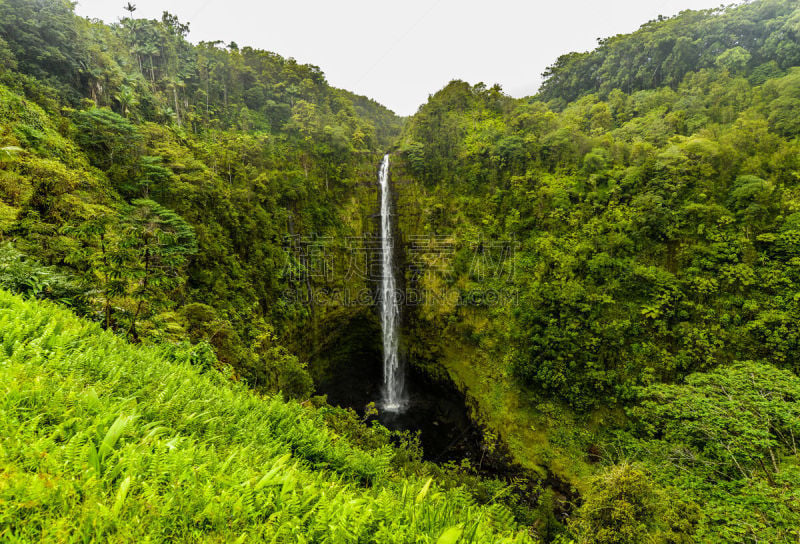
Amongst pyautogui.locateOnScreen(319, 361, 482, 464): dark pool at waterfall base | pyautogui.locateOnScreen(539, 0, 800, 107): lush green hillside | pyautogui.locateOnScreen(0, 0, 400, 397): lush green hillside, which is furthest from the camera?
pyautogui.locateOnScreen(539, 0, 800, 107): lush green hillside

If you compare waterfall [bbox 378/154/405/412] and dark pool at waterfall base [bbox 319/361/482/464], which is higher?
waterfall [bbox 378/154/405/412]

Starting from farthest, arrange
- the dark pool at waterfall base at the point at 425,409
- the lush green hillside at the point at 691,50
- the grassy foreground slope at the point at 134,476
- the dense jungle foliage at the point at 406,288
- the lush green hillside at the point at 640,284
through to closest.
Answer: the lush green hillside at the point at 691,50 < the dark pool at waterfall base at the point at 425,409 < the lush green hillside at the point at 640,284 < the dense jungle foliage at the point at 406,288 < the grassy foreground slope at the point at 134,476

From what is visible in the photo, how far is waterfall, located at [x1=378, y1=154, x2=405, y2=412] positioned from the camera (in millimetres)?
19094

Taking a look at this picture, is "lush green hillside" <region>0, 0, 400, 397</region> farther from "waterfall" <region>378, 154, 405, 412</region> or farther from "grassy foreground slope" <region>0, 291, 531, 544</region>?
"grassy foreground slope" <region>0, 291, 531, 544</region>

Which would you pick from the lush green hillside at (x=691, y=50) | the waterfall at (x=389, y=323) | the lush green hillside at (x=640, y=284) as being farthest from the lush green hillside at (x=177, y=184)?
the lush green hillside at (x=691, y=50)

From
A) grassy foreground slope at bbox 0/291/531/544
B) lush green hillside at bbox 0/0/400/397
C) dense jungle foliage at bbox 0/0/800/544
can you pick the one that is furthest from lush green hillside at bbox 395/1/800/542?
lush green hillside at bbox 0/0/400/397

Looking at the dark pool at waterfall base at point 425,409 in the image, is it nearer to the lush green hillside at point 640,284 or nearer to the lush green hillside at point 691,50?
the lush green hillside at point 640,284

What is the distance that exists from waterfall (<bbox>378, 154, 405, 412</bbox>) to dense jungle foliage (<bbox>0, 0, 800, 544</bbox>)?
1087 millimetres

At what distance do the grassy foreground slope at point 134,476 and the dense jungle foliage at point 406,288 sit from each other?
0.02 meters

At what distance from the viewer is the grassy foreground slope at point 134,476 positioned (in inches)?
46.8

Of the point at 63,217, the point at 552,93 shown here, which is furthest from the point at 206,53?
the point at 552,93

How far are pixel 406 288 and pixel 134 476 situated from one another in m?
19.2

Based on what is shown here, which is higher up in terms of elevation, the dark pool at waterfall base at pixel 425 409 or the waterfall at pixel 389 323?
the waterfall at pixel 389 323

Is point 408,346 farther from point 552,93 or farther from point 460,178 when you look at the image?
point 552,93
